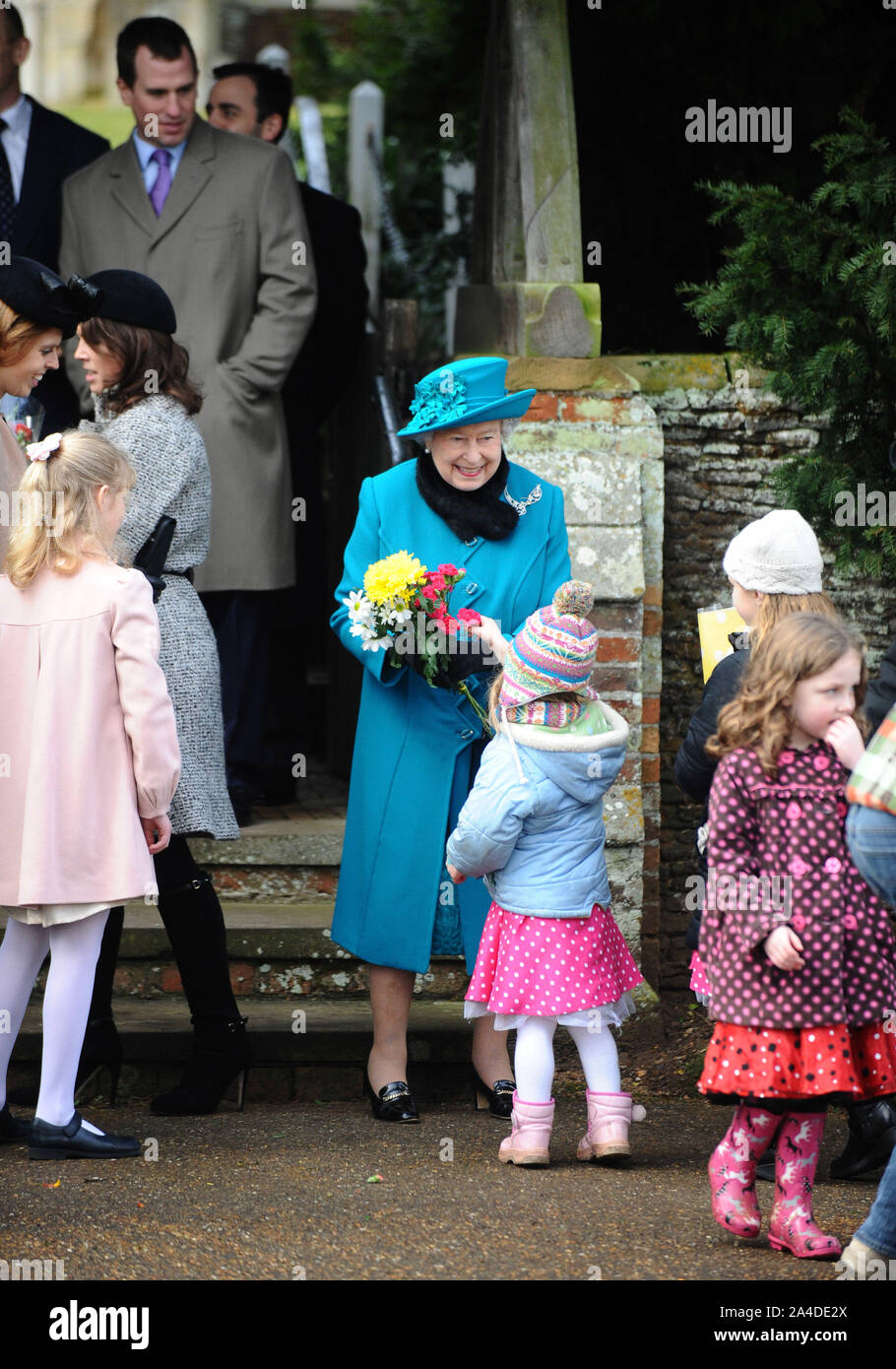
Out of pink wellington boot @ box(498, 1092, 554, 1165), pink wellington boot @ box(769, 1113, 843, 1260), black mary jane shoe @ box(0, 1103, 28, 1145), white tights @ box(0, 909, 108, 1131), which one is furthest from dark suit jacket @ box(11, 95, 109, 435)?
pink wellington boot @ box(769, 1113, 843, 1260)

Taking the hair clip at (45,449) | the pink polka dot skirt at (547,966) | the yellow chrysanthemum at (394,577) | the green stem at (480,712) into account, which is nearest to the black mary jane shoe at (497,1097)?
the pink polka dot skirt at (547,966)

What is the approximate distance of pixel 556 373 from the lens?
5492 mm

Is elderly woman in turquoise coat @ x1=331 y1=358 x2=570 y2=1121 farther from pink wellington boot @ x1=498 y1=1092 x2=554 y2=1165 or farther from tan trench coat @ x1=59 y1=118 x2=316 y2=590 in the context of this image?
tan trench coat @ x1=59 y1=118 x2=316 y2=590

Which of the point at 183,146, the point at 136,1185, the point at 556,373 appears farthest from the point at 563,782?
the point at 183,146

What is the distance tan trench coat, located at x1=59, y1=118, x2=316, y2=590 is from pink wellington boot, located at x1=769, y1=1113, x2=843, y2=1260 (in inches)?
119

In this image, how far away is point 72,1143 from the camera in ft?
13.4

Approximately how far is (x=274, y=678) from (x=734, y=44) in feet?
9.21

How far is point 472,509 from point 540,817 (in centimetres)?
88

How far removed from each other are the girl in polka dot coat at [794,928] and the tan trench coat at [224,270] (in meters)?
2.80

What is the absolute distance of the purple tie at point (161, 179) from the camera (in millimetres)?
5980

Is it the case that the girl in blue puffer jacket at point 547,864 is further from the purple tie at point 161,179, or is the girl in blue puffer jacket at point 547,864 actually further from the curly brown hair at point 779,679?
the purple tie at point 161,179

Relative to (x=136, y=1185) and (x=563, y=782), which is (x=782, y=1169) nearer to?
(x=563, y=782)

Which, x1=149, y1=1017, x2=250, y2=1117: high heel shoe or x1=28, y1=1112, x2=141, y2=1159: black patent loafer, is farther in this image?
x1=149, y1=1017, x2=250, y2=1117: high heel shoe

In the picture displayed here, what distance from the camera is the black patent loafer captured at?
13.4ft
